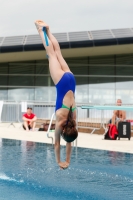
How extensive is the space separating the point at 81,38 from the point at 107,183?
56.6ft

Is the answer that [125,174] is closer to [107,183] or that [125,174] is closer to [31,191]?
[107,183]

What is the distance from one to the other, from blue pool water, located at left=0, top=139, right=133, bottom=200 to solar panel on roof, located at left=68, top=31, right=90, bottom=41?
1414 centimetres

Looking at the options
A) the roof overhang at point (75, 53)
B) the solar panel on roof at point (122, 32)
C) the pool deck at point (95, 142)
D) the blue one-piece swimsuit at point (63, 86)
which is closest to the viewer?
the blue one-piece swimsuit at point (63, 86)

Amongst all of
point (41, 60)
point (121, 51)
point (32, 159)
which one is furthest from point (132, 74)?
point (32, 159)

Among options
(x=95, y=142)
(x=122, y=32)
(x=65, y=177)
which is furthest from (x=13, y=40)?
(x=65, y=177)

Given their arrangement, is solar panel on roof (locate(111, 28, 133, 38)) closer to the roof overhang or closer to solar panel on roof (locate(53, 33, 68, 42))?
the roof overhang

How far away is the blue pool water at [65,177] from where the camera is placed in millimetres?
4699

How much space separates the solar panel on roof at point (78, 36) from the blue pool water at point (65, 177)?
14.1 metres

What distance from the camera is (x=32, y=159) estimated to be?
7.73 metres

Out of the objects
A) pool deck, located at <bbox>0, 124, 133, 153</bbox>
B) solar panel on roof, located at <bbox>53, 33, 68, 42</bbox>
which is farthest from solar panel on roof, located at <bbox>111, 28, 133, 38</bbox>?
pool deck, located at <bbox>0, 124, 133, 153</bbox>

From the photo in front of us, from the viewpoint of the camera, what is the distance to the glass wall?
80.2 feet

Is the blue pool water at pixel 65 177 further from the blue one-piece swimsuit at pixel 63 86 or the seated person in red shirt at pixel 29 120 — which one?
the seated person in red shirt at pixel 29 120

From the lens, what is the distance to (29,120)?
16.5 m

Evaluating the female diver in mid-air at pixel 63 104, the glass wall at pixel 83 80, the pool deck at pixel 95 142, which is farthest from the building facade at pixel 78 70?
the female diver in mid-air at pixel 63 104
